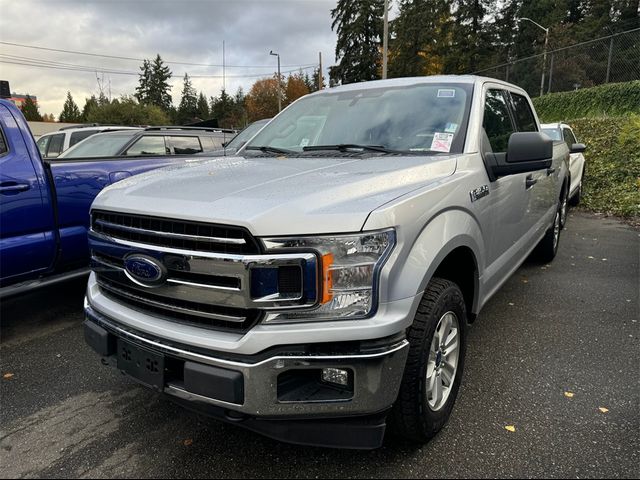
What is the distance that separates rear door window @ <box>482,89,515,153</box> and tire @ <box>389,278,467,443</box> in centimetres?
139

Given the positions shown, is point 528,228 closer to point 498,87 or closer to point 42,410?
point 498,87

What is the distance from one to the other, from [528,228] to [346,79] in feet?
167

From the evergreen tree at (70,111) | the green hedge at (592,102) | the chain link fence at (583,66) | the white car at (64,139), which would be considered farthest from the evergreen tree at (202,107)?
the white car at (64,139)

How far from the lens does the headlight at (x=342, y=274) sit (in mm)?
1880

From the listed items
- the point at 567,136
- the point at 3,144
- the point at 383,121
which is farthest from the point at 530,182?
the point at 567,136

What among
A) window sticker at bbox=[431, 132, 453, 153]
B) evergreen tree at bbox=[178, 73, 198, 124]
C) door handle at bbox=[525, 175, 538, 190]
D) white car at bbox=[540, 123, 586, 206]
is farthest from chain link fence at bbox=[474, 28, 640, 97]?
evergreen tree at bbox=[178, 73, 198, 124]

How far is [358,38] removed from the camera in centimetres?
5041

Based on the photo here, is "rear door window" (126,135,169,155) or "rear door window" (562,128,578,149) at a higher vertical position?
"rear door window" (562,128,578,149)

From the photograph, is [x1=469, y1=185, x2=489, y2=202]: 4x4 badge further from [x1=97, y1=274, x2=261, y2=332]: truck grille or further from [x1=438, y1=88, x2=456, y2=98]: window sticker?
[x1=97, y1=274, x2=261, y2=332]: truck grille

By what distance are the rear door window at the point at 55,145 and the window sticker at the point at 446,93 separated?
1059 centimetres

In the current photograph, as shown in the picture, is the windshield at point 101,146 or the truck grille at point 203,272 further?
the windshield at point 101,146

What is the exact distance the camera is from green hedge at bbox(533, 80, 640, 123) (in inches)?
663

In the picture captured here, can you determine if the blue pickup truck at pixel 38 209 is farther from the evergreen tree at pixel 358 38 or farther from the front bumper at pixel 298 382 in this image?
the evergreen tree at pixel 358 38

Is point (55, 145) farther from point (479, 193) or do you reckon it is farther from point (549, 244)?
point (479, 193)
